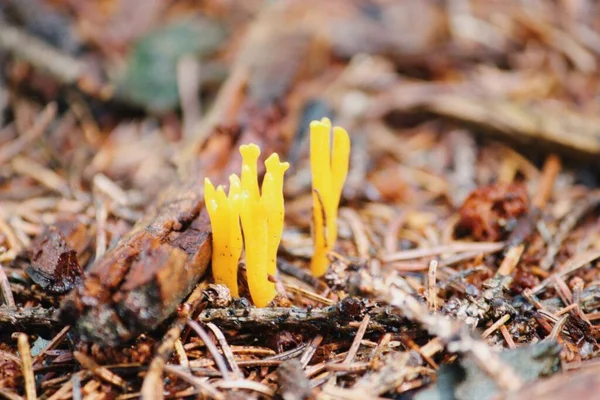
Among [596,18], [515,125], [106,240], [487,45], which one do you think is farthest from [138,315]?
[596,18]

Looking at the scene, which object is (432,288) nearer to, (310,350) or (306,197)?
(310,350)

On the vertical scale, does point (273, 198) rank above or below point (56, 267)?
above

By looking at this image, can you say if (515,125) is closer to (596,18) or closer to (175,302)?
(596,18)

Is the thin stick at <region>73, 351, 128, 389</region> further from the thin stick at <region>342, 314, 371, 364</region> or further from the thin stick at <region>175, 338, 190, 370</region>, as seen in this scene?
the thin stick at <region>342, 314, 371, 364</region>

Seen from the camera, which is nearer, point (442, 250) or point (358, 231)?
point (442, 250)

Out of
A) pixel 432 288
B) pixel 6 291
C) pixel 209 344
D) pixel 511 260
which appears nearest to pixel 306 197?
pixel 432 288

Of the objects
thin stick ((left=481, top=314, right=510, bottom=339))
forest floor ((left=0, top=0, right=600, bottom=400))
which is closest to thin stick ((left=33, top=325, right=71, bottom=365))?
forest floor ((left=0, top=0, right=600, bottom=400))
